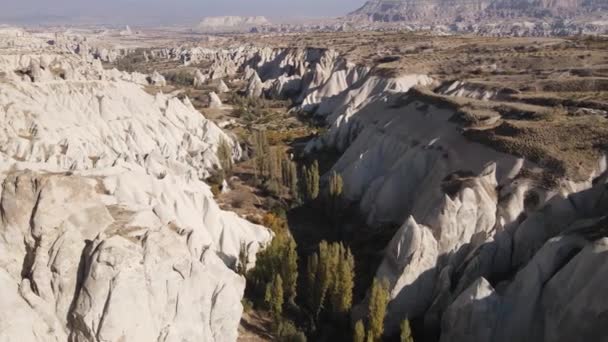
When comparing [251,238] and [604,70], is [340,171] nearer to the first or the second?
[251,238]

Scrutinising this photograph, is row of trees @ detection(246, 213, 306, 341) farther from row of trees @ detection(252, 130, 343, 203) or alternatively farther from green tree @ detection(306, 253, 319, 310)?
row of trees @ detection(252, 130, 343, 203)

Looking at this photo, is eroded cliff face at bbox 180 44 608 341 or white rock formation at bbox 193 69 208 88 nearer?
eroded cliff face at bbox 180 44 608 341

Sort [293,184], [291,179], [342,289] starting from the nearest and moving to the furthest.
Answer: [342,289], [293,184], [291,179]

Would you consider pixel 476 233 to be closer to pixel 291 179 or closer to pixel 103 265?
pixel 103 265

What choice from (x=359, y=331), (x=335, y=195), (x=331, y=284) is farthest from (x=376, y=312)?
(x=335, y=195)

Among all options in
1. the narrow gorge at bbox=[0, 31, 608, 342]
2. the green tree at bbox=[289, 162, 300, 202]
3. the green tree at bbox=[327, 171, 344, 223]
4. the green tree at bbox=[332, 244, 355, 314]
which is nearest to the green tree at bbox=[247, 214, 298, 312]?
the narrow gorge at bbox=[0, 31, 608, 342]

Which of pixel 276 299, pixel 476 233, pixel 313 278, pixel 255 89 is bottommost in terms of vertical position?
pixel 255 89

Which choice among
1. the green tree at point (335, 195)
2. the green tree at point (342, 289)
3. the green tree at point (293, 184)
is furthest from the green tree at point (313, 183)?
the green tree at point (342, 289)

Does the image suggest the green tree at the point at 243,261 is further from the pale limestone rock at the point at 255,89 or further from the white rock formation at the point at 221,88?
the white rock formation at the point at 221,88

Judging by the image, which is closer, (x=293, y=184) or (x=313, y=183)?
(x=313, y=183)

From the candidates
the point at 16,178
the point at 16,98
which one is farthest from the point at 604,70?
the point at 16,98
